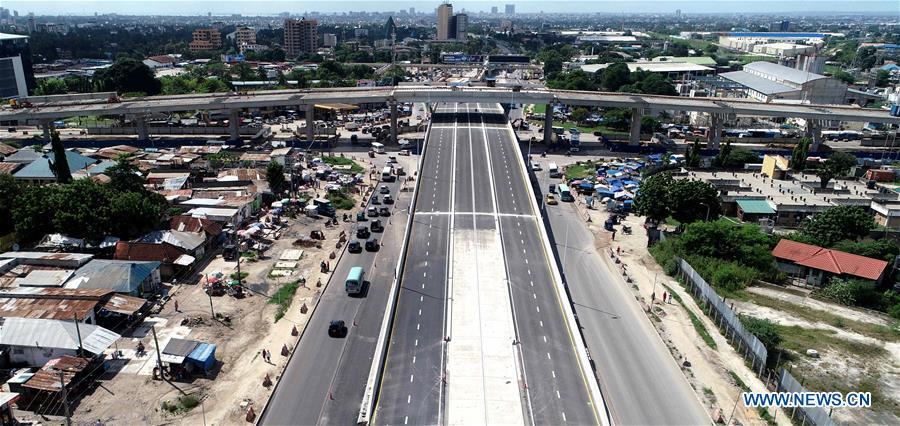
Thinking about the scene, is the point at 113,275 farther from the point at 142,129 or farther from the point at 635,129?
the point at 635,129


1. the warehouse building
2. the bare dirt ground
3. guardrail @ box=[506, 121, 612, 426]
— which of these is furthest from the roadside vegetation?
the warehouse building

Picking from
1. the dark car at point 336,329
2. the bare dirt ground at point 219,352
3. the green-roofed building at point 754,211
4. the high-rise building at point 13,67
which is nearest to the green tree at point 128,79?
the high-rise building at point 13,67

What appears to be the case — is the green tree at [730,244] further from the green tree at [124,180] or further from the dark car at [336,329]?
the green tree at [124,180]

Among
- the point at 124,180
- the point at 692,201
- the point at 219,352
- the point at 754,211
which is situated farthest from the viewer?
the point at 754,211

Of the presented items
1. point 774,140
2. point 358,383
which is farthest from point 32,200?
point 774,140

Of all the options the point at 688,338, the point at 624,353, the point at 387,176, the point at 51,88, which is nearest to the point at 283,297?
the point at 624,353

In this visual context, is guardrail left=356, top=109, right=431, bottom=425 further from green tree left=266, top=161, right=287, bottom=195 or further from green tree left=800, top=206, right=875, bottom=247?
green tree left=800, top=206, right=875, bottom=247
